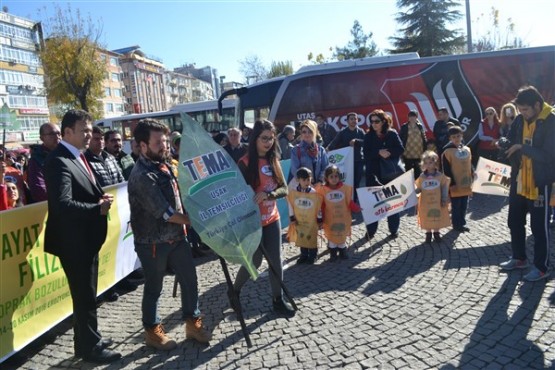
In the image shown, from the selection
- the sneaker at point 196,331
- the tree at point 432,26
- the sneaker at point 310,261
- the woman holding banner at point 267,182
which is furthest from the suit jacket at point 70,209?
the tree at point 432,26

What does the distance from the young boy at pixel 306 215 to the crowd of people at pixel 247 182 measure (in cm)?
1

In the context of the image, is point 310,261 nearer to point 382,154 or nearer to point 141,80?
point 382,154

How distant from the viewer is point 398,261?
5559mm

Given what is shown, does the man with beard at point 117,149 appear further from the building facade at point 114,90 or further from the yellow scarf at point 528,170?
the building facade at point 114,90

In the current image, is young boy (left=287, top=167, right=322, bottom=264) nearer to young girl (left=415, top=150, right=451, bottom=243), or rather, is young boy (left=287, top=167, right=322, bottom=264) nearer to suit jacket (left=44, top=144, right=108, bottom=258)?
young girl (left=415, top=150, right=451, bottom=243)

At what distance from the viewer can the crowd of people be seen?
3373 mm

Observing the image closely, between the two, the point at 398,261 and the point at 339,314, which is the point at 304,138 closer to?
the point at 398,261

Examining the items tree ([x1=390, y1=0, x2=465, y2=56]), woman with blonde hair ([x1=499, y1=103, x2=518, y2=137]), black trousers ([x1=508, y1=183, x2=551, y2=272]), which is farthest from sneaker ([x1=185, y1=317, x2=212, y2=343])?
tree ([x1=390, y1=0, x2=465, y2=56])

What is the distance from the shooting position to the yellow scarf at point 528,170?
441cm

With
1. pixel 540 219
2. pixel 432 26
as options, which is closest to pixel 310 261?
pixel 540 219

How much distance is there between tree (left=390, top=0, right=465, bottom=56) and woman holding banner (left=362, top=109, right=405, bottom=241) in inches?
1207

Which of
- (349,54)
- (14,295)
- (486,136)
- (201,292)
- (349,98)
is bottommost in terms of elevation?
(201,292)

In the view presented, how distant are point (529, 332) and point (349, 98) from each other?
1009 cm

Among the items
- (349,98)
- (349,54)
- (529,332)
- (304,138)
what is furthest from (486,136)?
(349,54)
